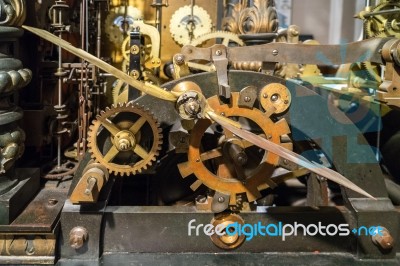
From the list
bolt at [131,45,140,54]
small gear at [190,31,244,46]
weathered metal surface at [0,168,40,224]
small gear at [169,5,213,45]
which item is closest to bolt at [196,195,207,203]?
weathered metal surface at [0,168,40,224]

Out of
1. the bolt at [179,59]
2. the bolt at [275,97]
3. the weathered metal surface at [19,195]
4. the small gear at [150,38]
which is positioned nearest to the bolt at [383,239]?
the bolt at [275,97]

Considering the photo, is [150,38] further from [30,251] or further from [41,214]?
[30,251]

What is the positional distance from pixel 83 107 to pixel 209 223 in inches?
24.7

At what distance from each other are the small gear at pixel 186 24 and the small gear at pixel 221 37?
102mm

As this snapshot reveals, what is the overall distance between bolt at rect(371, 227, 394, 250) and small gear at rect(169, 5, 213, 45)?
4.25ft

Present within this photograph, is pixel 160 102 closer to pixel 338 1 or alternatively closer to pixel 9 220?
pixel 9 220

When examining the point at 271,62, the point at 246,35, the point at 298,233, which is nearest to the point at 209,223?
the point at 298,233

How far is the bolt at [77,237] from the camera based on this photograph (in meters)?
1.38

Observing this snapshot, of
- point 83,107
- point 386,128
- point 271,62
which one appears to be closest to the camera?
point 271,62

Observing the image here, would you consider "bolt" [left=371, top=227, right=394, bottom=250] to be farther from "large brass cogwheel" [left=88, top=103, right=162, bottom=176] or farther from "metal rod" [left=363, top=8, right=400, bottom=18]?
"metal rod" [left=363, top=8, right=400, bottom=18]

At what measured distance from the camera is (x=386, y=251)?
4.81 ft

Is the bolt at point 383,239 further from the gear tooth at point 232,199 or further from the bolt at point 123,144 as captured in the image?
the bolt at point 123,144

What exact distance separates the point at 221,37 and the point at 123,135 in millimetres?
983

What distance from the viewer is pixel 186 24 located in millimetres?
2340
